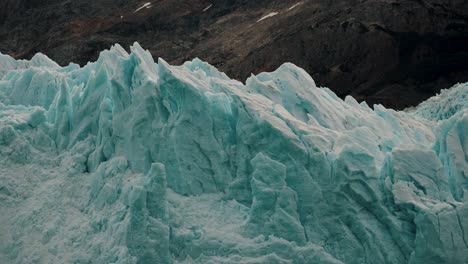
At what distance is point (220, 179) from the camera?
381 inches

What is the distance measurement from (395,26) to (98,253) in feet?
85.3

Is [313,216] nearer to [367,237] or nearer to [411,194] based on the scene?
[367,237]

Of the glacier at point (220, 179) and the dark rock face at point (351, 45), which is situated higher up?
the glacier at point (220, 179)

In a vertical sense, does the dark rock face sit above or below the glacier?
below

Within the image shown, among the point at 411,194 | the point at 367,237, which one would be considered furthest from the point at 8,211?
the point at 411,194

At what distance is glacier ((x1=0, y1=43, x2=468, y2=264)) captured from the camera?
8.89m

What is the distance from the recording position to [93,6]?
4466 cm

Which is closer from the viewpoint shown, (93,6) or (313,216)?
(313,216)

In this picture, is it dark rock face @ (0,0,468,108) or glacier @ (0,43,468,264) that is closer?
glacier @ (0,43,468,264)

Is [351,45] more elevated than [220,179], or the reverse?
[220,179]

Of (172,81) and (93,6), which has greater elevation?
(172,81)

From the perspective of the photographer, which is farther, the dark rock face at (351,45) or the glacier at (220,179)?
the dark rock face at (351,45)

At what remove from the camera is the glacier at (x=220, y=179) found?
8891mm

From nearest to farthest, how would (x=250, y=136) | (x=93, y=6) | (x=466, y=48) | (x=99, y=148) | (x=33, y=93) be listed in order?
(x=250, y=136) → (x=99, y=148) → (x=33, y=93) → (x=466, y=48) → (x=93, y=6)
